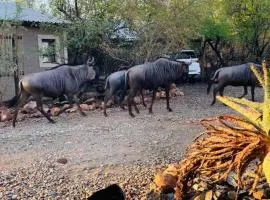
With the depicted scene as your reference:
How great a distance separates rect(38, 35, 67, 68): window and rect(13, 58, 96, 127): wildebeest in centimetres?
397

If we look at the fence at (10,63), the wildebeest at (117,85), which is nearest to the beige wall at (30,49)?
the fence at (10,63)

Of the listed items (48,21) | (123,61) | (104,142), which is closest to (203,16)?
(123,61)

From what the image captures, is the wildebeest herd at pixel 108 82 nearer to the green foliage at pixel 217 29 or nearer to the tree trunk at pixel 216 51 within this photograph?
the green foliage at pixel 217 29

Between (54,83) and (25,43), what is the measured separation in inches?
215

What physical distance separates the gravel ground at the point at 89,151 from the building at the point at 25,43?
3.66 m

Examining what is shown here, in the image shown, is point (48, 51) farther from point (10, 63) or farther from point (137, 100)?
point (137, 100)

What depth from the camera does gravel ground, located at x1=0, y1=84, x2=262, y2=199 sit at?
257 inches

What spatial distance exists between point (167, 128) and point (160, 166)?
3.99 metres

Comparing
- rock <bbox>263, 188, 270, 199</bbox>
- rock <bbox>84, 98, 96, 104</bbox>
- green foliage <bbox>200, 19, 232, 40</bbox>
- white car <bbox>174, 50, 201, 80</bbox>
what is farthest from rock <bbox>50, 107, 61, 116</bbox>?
rock <bbox>263, 188, 270, 199</bbox>

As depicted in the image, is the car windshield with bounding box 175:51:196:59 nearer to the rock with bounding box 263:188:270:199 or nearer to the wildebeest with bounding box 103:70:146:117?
the wildebeest with bounding box 103:70:146:117

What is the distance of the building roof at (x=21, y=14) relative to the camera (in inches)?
663

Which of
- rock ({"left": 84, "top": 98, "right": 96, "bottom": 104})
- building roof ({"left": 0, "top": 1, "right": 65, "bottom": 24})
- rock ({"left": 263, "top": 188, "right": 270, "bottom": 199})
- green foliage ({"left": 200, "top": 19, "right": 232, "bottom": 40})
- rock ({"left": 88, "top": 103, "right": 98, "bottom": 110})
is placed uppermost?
building roof ({"left": 0, "top": 1, "right": 65, "bottom": 24})

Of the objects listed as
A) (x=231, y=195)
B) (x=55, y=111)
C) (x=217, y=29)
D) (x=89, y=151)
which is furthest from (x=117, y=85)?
(x=231, y=195)

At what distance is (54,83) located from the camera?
551 inches
